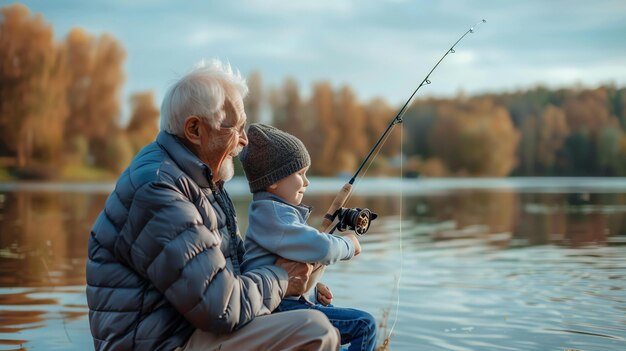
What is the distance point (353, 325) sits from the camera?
3.41 m

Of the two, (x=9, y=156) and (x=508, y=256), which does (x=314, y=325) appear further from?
(x=9, y=156)

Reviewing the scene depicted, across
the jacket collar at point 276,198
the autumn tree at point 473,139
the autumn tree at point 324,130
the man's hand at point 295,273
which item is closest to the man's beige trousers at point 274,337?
the man's hand at point 295,273

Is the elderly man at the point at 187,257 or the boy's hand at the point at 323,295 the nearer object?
the elderly man at the point at 187,257

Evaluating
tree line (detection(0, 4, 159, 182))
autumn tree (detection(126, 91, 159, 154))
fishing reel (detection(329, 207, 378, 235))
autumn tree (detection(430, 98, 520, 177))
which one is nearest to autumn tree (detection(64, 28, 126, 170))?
tree line (detection(0, 4, 159, 182))

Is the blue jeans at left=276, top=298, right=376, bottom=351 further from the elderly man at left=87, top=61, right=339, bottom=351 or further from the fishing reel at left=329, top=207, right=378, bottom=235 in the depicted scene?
the fishing reel at left=329, top=207, right=378, bottom=235

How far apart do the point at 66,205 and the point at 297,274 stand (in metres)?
19.9

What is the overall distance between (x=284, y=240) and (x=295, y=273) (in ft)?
0.43

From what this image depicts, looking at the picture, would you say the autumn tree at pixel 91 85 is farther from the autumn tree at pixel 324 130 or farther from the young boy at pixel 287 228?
the young boy at pixel 287 228

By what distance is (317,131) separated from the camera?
43469 millimetres

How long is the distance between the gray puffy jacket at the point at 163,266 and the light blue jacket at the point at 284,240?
0.72 feet

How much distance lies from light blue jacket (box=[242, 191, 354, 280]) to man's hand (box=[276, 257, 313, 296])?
0.03m

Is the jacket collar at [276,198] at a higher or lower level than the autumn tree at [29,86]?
lower

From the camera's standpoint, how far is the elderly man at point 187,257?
2840 millimetres

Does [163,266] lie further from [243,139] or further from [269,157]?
[269,157]
